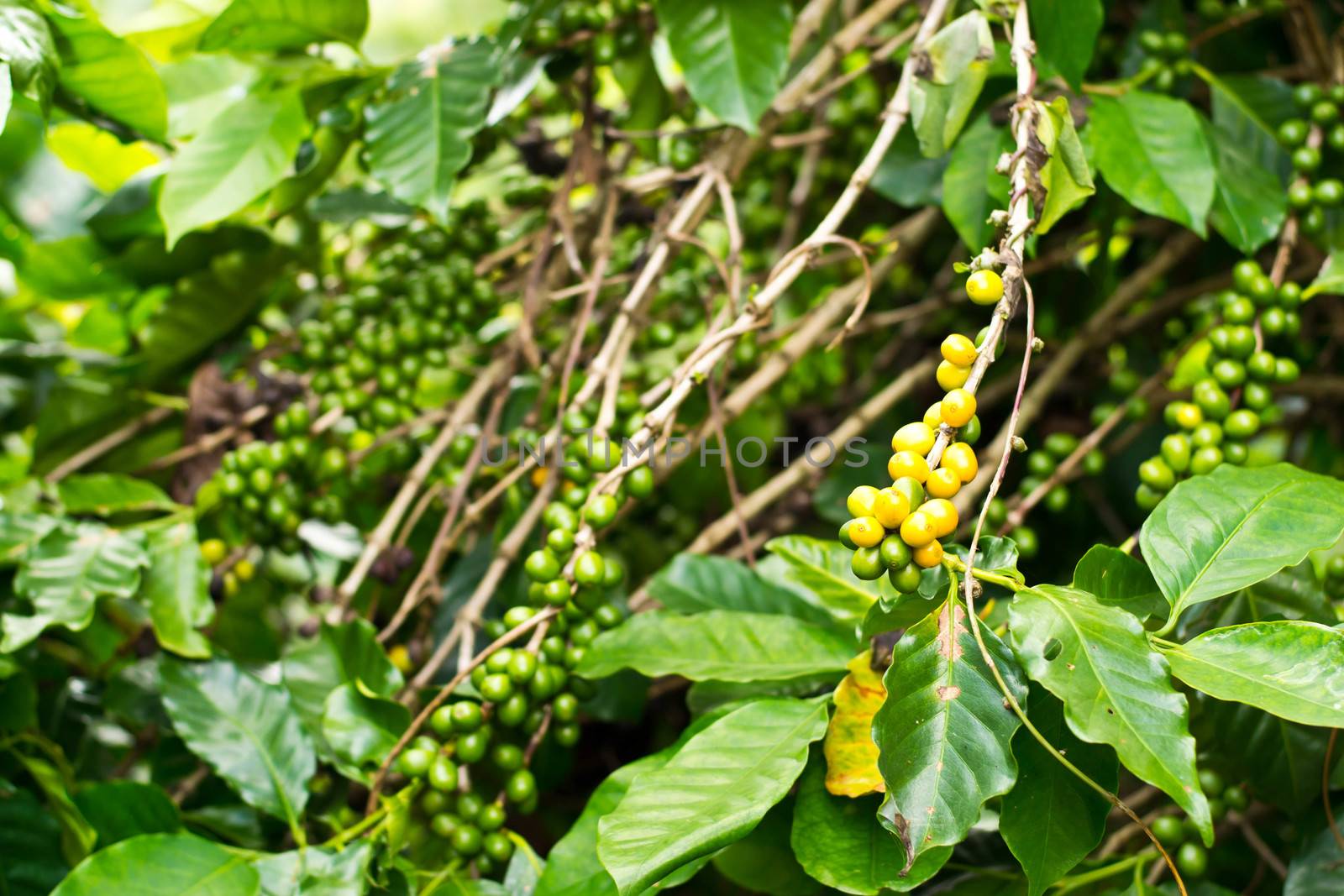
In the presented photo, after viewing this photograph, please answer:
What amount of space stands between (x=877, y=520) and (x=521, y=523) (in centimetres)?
49

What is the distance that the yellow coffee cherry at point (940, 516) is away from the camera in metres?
0.46

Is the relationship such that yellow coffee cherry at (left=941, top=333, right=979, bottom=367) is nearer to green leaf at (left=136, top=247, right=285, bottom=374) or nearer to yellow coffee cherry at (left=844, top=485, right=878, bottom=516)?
yellow coffee cherry at (left=844, top=485, right=878, bottom=516)

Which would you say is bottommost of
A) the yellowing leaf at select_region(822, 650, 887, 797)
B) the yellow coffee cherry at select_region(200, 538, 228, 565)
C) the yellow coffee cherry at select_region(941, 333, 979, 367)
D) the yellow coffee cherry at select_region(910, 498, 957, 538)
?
the yellow coffee cherry at select_region(200, 538, 228, 565)

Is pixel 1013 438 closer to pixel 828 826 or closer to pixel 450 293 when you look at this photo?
pixel 828 826

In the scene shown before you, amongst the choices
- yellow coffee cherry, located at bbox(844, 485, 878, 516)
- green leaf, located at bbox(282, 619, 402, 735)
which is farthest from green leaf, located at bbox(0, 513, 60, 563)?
yellow coffee cherry, located at bbox(844, 485, 878, 516)

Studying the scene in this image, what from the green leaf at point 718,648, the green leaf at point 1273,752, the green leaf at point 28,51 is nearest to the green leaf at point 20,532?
the green leaf at point 28,51

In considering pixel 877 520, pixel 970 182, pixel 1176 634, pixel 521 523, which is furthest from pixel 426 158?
pixel 1176 634

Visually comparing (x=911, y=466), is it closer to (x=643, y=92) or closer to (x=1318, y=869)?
(x=1318, y=869)

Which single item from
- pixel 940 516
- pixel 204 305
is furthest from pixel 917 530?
pixel 204 305

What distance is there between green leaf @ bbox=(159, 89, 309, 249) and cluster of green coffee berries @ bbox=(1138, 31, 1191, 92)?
2.65ft

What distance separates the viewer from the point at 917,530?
0.46 metres

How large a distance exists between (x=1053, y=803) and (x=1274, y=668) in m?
0.13

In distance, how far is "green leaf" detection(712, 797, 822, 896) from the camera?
2.19 feet

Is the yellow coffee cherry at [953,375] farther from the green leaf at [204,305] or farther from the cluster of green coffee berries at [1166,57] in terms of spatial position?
the green leaf at [204,305]
